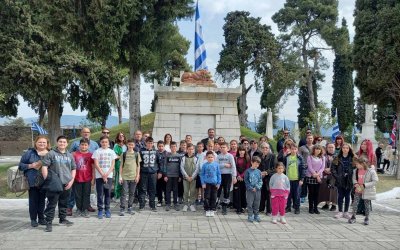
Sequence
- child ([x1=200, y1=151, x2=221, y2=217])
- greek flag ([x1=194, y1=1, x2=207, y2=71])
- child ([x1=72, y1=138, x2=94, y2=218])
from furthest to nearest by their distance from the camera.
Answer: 1. greek flag ([x1=194, y1=1, x2=207, y2=71])
2. child ([x1=200, y1=151, x2=221, y2=217])
3. child ([x1=72, y1=138, x2=94, y2=218])

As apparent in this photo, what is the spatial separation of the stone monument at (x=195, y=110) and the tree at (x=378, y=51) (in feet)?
18.0

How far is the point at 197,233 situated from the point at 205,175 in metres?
1.88

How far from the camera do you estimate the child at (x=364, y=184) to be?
25.2 ft

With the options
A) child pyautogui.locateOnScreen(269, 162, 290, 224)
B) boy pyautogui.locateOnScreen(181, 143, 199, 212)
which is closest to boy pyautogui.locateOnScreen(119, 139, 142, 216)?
boy pyautogui.locateOnScreen(181, 143, 199, 212)

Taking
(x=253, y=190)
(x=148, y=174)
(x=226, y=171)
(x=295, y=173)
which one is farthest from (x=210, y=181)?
(x=295, y=173)

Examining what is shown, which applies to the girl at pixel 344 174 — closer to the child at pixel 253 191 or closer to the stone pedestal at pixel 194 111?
the child at pixel 253 191

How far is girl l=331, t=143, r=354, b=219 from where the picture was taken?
27.6 ft

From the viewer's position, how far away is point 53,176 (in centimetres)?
697

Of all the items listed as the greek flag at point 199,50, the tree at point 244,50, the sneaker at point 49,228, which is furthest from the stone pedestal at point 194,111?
the tree at point 244,50

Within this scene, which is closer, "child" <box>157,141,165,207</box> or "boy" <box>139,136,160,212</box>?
"boy" <box>139,136,160,212</box>

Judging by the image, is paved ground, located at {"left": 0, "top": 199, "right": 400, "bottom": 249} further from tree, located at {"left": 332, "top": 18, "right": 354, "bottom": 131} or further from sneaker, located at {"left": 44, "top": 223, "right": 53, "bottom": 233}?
tree, located at {"left": 332, "top": 18, "right": 354, "bottom": 131}

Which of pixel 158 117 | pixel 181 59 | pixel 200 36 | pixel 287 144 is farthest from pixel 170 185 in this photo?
pixel 181 59

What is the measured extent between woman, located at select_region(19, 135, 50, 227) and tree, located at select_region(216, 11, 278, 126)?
28.9 m

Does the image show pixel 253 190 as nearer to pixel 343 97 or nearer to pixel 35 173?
pixel 35 173
